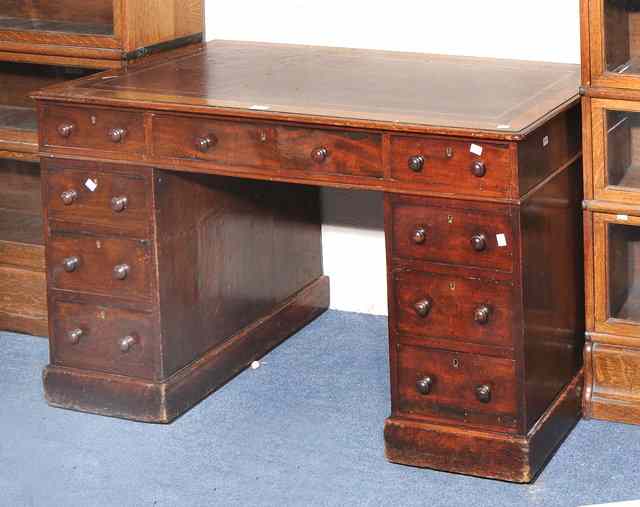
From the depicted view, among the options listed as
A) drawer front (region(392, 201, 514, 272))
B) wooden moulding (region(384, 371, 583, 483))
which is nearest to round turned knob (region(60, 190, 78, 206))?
drawer front (region(392, 201, 514, 272))

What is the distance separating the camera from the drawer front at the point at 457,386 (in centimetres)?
396

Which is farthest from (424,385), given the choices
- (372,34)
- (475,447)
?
(372,34)

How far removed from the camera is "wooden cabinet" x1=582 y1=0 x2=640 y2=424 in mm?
4020

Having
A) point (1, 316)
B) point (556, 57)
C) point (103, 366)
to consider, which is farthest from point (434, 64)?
point (1, 316)

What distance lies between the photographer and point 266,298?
500 centimetres

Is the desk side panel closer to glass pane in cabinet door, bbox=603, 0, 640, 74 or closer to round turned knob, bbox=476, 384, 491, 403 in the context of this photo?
round turned knob, bbox=476, 384, 491, 403

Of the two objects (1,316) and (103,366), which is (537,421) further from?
(1,316)

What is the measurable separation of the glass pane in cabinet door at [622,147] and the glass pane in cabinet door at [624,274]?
0.15 m

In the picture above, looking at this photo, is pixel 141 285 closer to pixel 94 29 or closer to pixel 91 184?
pixel 91 184

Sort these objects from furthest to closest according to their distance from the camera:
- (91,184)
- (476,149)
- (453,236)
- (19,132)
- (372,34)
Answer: (19,132), (372,34), (91,184), (453,236), (476,149)

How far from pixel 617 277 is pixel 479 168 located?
2.45ft

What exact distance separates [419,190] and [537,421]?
772 millimetres

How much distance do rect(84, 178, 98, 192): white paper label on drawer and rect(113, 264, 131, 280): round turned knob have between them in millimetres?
251

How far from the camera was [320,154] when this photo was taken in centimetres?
399
